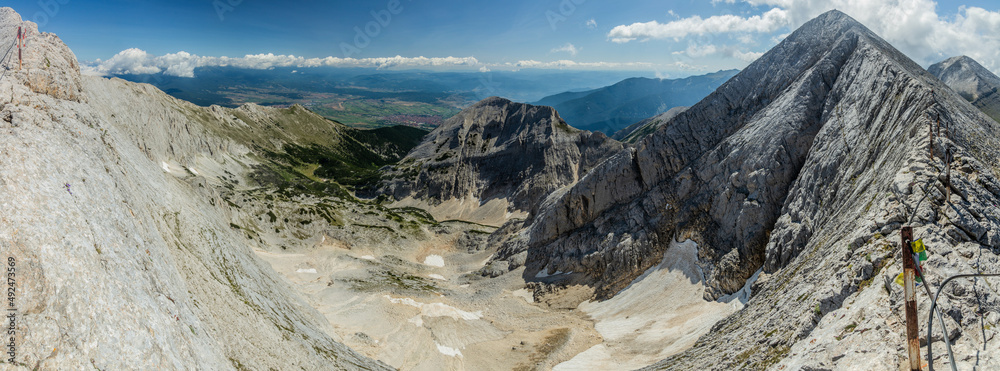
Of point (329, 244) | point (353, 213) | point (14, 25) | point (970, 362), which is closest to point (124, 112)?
point (353, 213)

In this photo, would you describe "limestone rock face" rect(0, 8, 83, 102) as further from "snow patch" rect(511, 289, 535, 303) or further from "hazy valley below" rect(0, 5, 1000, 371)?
"snow patch" rect(511, 289, 535, 303)

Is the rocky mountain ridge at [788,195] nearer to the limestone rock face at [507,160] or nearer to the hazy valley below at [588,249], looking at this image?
the hazy valley below at [588,249]

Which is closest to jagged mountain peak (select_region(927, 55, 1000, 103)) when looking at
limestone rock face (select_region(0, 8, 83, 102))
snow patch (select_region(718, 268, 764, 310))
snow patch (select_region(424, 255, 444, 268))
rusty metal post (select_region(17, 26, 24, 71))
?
snow patch (select_region(718, 268, 764, 310))

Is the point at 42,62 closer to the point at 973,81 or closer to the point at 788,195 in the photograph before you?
the point at 788,195

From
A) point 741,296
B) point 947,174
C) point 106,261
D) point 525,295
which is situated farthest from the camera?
point 525,295

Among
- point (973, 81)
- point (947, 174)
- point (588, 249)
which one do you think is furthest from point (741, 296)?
point (973, 81)

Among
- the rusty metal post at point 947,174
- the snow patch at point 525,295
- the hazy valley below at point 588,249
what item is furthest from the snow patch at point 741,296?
the snow patch at point 525,295

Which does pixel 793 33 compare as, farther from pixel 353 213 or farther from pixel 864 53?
pixel 353 213
